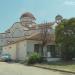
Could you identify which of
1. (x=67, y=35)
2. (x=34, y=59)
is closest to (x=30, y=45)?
(x=34, y=59)

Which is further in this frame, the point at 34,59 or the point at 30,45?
the point at 30,45

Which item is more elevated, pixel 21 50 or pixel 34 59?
pixel 21 50

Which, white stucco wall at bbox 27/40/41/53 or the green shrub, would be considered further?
white stucco wall at bbox 27/40/41/53

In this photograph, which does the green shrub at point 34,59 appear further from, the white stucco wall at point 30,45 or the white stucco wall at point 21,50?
the white stucco wall at point 21,50

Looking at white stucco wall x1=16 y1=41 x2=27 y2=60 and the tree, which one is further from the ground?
the tree

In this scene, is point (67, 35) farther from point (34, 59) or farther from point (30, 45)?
point (30, 45)

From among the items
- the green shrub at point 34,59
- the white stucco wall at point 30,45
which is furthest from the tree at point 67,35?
the white stucco wall at point 30,45

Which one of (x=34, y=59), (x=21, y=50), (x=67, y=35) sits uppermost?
(x=67, y=35)

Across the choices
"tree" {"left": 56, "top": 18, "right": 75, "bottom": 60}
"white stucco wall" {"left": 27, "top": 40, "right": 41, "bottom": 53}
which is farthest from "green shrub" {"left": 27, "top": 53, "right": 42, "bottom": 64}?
"white stucco wall" {"left": 27, "top": 40, "right": 41, "bottom": 53}

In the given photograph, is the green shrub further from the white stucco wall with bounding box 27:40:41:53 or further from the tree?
the white stucco wall with bounding box 27:40:41:53

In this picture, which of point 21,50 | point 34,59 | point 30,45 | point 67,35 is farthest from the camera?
point 21,50

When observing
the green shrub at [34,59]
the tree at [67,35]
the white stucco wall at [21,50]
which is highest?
the tree at [67,35]

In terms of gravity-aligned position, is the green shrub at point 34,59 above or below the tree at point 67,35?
below

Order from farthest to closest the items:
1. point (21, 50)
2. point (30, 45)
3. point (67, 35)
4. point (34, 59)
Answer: point (21, 50)
point (30, 45)
point (67, 35)
point (34, 59)
